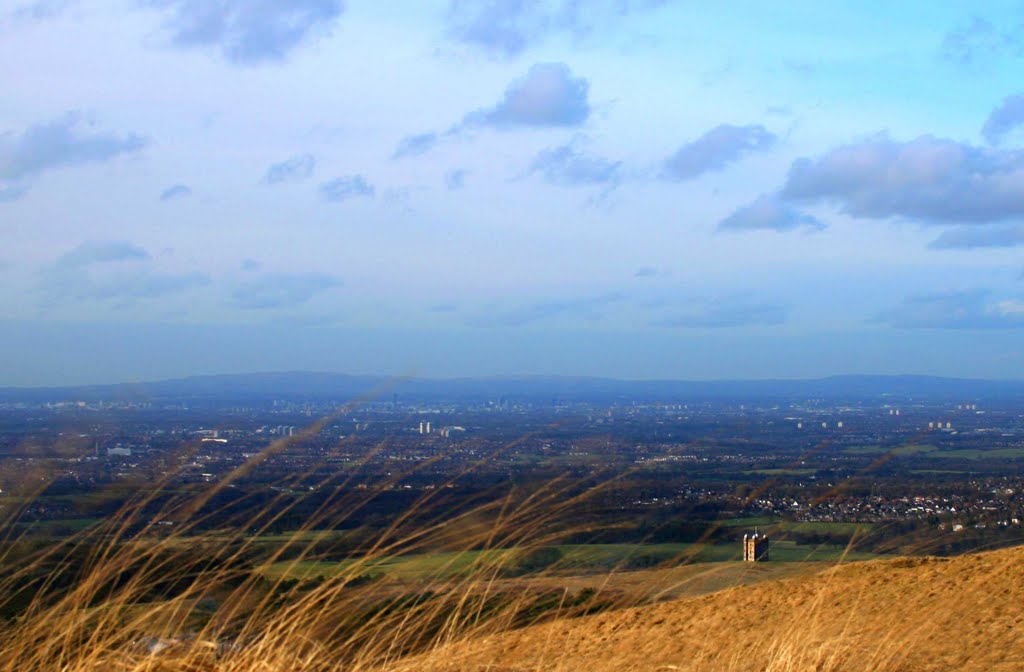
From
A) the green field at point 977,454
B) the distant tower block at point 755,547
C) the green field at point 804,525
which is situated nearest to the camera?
the green field at point 804,525

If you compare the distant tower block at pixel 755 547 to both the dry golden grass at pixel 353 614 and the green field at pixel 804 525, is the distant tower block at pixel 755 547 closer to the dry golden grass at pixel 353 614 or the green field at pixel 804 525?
the green field at pixel 804 525

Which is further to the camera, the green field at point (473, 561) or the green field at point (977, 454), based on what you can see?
the green field at point (977, 454)

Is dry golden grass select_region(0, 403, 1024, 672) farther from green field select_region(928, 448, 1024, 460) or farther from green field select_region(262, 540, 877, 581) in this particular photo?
green field select_region(928, 448, 1024, 460)

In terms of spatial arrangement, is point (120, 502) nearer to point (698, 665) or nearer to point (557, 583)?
point (557, 583)

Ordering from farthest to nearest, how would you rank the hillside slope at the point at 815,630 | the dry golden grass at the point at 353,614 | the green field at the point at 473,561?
1. the hillside slope at the point at 815,630
2. the green field at the point at 473,561
3. the dry golden grass at the point at 353,614

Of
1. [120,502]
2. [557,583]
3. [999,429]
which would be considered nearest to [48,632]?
[120,502]

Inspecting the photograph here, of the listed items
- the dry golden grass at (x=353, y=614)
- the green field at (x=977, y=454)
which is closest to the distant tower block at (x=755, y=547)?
the dry golden grass at (x=353, y=614)

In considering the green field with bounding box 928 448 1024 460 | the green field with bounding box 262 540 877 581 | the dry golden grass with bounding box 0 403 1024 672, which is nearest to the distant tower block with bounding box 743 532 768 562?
the green field with bounding box 262 540 877 581
